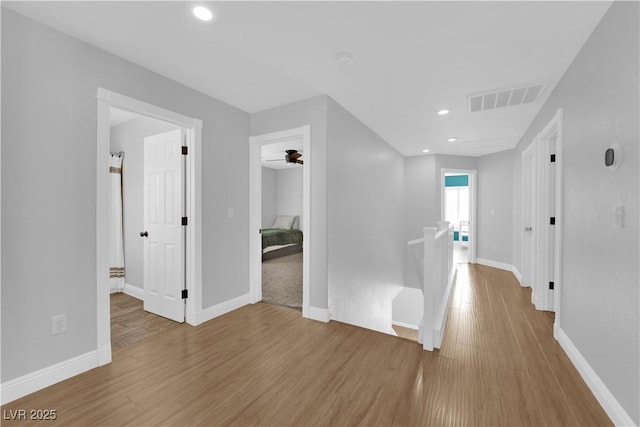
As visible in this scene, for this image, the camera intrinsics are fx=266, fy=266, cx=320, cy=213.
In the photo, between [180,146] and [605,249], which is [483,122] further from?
[180,146]

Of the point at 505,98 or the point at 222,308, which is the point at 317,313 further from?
the point at 505,98

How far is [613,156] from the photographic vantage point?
1.55 metres

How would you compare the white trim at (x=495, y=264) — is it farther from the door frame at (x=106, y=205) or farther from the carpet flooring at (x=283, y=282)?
the door frame at (x=106, y=205)

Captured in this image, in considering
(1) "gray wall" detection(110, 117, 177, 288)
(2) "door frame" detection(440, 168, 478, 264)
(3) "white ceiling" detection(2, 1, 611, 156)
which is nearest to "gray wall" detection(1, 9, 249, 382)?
(3) "white ceiling" detection(2, 1, 611, 156)

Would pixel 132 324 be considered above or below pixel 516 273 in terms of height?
below

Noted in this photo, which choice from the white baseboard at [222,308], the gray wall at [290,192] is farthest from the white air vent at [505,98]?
the gray wall at [290,192]

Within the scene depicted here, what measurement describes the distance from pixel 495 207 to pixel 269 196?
604 cm

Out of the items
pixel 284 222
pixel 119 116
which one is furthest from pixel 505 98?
pixel 284 222

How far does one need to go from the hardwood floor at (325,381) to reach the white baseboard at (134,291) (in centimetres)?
140

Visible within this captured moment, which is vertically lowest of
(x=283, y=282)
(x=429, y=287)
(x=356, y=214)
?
(x=283, y=282)

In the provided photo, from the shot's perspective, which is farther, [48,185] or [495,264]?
[495,264]

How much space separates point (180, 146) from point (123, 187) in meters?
1.86

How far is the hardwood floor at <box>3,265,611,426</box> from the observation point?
1.56 meters

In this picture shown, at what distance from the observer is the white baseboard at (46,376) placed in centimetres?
165
